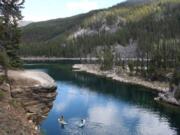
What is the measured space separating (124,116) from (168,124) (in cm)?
1314

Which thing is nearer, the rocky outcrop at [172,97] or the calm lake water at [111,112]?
the calm lake water at [111,112]

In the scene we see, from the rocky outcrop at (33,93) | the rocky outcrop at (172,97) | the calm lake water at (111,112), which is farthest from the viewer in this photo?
the rocky outcrop at (172,97)

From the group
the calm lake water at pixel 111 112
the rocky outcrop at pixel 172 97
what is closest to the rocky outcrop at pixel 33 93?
the calm lake water at pixel 111 112

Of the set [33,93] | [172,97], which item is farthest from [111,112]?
[33,93]

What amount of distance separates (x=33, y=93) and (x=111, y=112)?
240ft

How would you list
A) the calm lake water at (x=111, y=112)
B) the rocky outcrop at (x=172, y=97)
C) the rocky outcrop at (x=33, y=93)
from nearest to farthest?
the rocky outcrop at (x=33, y=93)
the calm lake water at (x=111, y=112)
the rocky outcrop at (x=172, y=97)

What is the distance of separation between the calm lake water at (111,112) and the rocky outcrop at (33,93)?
18.0 meters

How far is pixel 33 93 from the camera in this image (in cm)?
3534

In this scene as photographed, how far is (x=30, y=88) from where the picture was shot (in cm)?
3534

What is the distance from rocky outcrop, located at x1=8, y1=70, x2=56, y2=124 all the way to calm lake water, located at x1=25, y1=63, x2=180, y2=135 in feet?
59.1

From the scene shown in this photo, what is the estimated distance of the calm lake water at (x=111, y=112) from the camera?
84.9 m

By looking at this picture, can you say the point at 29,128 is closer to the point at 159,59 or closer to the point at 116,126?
the point at 116,126

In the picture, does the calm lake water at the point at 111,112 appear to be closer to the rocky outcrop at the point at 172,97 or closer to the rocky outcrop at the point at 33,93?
the rocky outcrop at the point at 172,97

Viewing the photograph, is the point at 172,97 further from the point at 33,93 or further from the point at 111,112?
the point at 33,93
